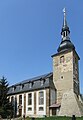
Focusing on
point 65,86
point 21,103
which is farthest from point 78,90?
point 21,103

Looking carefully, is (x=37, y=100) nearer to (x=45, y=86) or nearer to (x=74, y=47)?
(x=45, y=86)

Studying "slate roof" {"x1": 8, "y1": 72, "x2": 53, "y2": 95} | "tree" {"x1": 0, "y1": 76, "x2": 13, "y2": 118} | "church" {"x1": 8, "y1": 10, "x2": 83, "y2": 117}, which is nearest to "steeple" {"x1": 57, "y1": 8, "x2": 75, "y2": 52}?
"church" {"x1": 8, "y1": 10, "x2": 83, "y2": 117}

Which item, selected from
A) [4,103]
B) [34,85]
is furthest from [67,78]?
[4,103]

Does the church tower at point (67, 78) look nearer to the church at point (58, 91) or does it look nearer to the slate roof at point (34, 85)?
the church at point (58, 91)

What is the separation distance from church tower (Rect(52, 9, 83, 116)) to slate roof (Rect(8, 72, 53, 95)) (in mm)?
1664

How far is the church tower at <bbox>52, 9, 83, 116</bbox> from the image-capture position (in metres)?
42.4

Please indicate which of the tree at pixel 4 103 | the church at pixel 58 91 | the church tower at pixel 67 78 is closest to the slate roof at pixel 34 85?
the church at pixel 58 91

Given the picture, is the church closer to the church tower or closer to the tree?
the church tower

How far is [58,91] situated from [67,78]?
3.27 meters

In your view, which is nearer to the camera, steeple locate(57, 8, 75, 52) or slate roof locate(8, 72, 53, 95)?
slate roof locate(8, 72, 53, 95)

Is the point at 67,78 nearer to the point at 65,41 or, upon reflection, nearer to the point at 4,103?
the point at 65,41

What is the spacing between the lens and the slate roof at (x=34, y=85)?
47031mm

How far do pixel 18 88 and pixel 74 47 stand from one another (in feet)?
54.4

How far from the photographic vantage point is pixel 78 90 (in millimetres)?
47625
